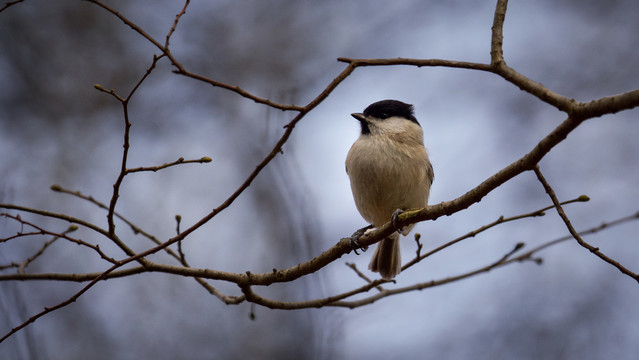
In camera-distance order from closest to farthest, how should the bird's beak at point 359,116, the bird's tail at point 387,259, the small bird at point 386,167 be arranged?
the small bird at point 386,167
the bird's beak at point 359,116
the bird's tail at point 387,259

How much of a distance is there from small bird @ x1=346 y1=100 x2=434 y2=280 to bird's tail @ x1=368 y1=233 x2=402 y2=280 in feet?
0.32

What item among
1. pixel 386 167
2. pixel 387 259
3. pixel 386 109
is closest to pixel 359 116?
pixel 386 109

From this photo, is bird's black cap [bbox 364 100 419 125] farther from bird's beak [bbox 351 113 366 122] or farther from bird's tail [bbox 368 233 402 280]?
bird's tail [bbox 368 233 402 280]

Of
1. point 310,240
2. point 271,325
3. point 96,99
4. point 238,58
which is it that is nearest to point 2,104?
point 96,99

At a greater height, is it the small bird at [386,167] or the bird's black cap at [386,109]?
the bird's black cap at [386,109]

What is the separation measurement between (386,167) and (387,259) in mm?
1048

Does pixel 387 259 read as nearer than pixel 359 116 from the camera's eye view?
No

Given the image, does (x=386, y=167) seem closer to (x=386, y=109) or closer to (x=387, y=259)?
(x=386, y=109)

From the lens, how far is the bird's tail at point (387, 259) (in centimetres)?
484

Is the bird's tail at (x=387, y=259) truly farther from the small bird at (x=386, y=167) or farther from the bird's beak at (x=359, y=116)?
the bird's beak at (x=359, y=116)

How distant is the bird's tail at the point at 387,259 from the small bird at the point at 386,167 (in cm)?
10

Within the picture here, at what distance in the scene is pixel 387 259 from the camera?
16.1 feet

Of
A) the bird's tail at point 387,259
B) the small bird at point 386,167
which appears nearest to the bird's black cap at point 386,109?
the small bird at point 386,167

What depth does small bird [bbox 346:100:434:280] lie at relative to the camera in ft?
13.9
